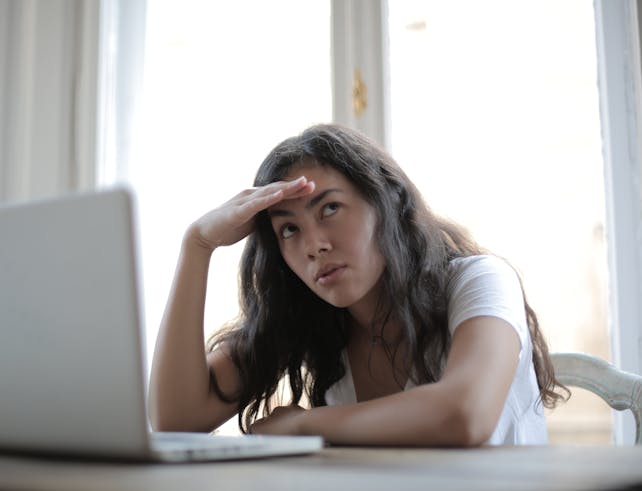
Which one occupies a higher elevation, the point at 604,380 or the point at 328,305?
the point at 328,305

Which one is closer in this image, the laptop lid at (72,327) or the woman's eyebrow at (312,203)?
the laptop lid at (72,327)

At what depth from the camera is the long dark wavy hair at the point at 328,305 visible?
1397 millimetres

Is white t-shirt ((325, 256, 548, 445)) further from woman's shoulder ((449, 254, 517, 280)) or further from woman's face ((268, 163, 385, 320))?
woman's face ((268, 163, 385, 320))

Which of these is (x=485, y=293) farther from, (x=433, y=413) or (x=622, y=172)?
(x=622, y=172)

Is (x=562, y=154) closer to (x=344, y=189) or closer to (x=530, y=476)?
(x=344, y=189)

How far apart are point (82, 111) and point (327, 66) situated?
2.45 ft

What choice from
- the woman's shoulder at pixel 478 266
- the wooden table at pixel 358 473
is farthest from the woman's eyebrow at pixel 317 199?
the wooden table at pixel 358 473

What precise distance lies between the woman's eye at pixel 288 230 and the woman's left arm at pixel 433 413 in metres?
0.38

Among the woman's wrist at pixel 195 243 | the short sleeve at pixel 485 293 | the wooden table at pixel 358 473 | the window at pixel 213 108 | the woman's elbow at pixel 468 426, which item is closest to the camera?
the wooden table at pixel 358 473

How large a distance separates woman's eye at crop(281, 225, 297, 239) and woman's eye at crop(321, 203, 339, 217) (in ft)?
0.20

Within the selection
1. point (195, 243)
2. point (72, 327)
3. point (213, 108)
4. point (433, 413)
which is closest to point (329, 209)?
point (195, 243)

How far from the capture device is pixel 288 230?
142 cm

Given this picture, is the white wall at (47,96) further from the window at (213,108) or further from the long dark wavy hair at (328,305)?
the long dark wavy hair at (328,305)

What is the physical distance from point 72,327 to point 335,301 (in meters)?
0.72
